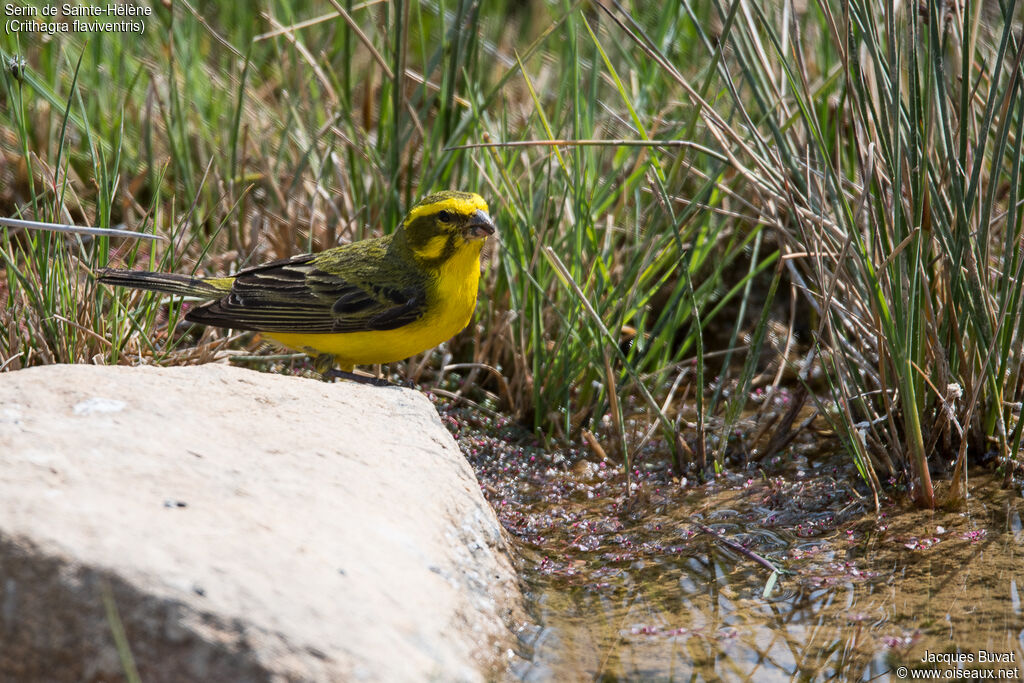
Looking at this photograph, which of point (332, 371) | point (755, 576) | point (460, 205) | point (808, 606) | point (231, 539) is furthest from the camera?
point (332, 371)

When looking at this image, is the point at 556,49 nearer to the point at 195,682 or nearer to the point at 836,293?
the point at 836,293

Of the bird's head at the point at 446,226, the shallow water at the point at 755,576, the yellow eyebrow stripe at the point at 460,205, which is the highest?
the yellow eyebrow stripe at the point at 460,205

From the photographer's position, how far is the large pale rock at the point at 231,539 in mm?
2068

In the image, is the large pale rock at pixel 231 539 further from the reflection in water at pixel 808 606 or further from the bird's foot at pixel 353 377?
the bird's foot at pixel 353 377

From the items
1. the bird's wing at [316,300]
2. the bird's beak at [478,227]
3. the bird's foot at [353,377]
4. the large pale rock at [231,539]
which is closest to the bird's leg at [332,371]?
the bird's foot at [353,377]

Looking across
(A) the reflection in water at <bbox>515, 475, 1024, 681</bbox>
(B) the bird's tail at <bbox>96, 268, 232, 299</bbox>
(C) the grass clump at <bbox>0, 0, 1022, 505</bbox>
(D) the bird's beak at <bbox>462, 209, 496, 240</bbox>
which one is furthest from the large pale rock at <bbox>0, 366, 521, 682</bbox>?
(D) the bird's beak at <bbox>462, 209, 496, 240</bbox>

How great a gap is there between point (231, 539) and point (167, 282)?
192 cm

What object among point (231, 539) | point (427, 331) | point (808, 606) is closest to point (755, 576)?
point (808, 606)

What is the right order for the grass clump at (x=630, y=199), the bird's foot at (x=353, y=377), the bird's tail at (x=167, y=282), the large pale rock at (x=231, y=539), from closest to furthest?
the large pale rock at (x=231, y=539) → the grass clump at (x=630, y=199) → the bird's tail at (x=167, y=282) → the bird's foot at (x=353, y=377)

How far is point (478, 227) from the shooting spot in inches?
161

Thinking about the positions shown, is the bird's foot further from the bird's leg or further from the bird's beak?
the bird's beak

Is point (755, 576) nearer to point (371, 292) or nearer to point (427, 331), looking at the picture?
point (427, 331)

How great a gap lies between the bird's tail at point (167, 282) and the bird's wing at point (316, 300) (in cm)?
8

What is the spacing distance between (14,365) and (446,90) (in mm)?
2052
